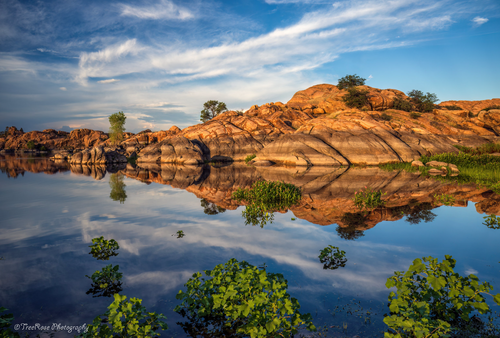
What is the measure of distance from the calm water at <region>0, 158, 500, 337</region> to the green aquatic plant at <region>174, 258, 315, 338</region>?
536mm

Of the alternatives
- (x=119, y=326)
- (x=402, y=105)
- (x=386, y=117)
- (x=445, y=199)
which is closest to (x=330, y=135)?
(x=386, y=117)

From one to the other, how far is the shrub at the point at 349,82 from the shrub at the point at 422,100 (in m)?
12.7

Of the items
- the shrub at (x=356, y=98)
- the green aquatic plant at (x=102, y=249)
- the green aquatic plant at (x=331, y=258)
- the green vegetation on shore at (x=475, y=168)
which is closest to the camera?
the green aquatic plant at (x=331, y=258)

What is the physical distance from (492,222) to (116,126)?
4045 inches

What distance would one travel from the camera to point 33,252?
7723 mm

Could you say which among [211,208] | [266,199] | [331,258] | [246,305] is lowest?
[211,208]

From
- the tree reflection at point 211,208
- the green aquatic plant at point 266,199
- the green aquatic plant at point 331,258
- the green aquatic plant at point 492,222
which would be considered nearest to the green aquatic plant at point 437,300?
the green aquatic plant at point 331,258

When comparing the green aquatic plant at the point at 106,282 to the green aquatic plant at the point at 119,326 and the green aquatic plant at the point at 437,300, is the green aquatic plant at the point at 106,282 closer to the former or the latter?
the green aquatic plant at the point at 119,326

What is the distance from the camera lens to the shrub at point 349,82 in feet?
232

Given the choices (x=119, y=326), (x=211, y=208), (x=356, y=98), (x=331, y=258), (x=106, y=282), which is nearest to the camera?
(x=119, y=326)

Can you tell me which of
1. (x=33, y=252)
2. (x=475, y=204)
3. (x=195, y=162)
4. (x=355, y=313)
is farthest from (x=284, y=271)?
(x=195, y=162)

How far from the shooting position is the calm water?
4945 millimetres

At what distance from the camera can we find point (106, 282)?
5684 millimetres

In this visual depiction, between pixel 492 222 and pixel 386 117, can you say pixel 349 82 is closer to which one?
pixel 386 117
